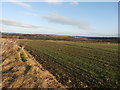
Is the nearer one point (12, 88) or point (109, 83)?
point (12, 88)

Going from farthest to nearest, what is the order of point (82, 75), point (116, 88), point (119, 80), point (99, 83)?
point (82, 75) < point (119, 80) < point (99, 83) < point (116, 88)

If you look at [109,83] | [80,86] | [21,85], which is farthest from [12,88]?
[109,83]

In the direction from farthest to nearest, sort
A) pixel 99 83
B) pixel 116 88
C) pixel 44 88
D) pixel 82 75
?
pixel 82 75 → pixel 99 83 → pixel 116 88 → pixel 44 88

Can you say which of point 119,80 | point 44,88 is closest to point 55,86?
point 44,88

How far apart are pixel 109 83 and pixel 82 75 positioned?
2.75m

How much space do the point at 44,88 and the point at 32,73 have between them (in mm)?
3316

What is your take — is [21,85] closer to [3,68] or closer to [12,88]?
[12,88]

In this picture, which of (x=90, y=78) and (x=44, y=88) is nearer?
(x=44, y=88)

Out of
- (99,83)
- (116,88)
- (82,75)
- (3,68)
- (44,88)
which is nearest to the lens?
(44,88)

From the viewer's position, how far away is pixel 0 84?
9938mm

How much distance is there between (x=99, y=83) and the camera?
10.3m

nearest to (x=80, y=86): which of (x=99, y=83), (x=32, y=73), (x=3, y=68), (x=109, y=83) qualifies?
(x=99, y=83)

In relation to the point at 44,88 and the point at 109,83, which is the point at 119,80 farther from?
the point at 44,88

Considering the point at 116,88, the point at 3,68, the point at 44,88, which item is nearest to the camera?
the point at 44,88
